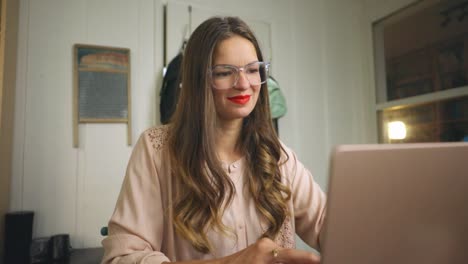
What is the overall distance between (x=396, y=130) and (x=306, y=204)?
1660mm

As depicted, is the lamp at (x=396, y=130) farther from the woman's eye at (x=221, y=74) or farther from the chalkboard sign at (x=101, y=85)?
the chalkboard sign at (x=101, y=85)

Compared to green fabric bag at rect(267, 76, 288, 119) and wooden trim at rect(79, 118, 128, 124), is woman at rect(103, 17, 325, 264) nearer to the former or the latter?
wooden trim at rect(79, 118, 128, 124)

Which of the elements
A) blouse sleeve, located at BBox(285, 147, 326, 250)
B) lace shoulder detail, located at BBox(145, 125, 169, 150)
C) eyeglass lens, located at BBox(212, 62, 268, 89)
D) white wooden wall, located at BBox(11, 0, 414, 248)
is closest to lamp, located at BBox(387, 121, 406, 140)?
white wooden wall, located at BBox(11, 0, 414, 248)

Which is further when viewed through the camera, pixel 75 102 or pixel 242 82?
pixel 75 102

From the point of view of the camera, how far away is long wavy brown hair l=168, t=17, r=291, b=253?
34.2 inches

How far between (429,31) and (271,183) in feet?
Answer: 6.10

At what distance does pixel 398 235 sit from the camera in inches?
17.0

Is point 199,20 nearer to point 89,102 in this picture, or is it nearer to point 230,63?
point 89,102

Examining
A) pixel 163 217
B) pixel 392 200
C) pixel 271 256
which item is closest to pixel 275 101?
pixel 163 217

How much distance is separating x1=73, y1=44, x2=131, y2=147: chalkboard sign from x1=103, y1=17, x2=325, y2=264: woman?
0.89 meters

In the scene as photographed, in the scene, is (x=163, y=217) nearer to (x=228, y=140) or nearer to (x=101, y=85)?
(x=228, y=140)

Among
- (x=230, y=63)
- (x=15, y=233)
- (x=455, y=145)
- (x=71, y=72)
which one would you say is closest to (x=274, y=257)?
(x=455, y=145)

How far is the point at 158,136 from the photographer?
974mm

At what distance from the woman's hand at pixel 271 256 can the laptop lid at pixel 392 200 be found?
15 cm
